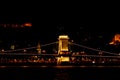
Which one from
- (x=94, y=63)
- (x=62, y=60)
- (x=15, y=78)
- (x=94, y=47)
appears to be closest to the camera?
(x=15, y=78)

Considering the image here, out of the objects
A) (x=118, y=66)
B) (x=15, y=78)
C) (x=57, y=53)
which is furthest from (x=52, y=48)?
(x=15, y=78)

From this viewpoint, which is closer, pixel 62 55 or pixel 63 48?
pixel 62 55

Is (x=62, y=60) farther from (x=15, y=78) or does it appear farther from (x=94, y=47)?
(x=15, y=78)

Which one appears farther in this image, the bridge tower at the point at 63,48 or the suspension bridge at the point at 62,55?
the suspension bridge at the point at 62,55

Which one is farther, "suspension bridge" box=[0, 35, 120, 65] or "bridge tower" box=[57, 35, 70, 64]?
"suspension bridge" box=[0, 35, 120, 65]

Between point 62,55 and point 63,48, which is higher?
point 63,48
